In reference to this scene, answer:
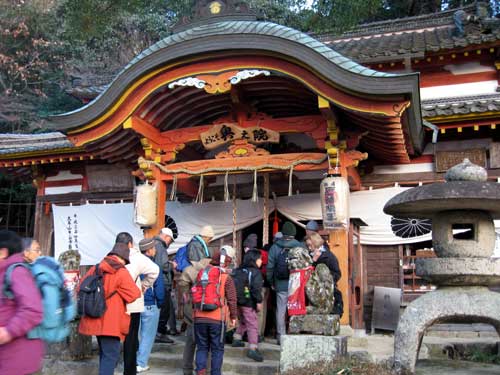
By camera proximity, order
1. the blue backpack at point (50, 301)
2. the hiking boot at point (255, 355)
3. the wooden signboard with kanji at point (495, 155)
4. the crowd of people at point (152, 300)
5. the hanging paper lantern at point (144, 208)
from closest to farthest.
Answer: the crowd of people at point (152, 300), the blue backpack at point (50, 301), the hiking boot at point (255, 355), the hanging paper lantern at point (144, 208), the wooden signboard with kanji at point (495, 155)

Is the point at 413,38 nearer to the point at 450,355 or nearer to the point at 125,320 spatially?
the point at 450,355

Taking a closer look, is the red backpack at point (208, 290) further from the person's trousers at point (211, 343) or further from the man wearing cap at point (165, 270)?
the man wearing cap at point (165, 270)

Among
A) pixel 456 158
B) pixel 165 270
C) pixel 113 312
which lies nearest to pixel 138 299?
pixel 113 312

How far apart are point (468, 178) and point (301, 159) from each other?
10.1 feet

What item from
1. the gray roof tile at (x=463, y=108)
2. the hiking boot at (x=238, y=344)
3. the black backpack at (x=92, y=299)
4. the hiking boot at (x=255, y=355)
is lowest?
the hiking boot at (x=255, y=355)

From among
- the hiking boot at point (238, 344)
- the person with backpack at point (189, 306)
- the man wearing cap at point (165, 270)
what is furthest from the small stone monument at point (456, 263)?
the man wearing cap at point (165, 270)

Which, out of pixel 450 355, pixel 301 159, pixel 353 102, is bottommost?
pixel 450 355

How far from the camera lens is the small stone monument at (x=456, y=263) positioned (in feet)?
18.5

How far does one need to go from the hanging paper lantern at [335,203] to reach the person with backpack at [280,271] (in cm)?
65

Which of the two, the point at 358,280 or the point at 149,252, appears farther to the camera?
the point at 358,280

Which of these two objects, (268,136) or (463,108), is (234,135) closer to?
(268,136)

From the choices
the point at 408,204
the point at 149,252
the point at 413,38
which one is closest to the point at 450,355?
the point at 408,204

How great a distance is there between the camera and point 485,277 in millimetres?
5820

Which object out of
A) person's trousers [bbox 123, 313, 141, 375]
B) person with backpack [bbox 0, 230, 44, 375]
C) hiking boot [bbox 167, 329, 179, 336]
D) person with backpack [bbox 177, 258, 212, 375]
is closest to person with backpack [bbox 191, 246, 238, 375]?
person with backpack [bbox 177, 258, 212, 375]
